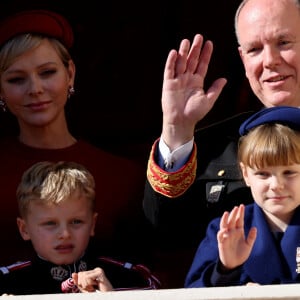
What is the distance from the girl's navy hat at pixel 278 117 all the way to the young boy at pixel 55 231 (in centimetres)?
52

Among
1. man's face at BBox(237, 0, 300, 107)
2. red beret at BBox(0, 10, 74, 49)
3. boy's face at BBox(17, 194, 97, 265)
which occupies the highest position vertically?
red beret at BBox(0, 10, 74, 49)

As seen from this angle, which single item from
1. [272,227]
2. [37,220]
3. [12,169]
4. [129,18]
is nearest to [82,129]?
[129,18]

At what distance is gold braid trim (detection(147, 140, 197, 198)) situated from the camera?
3.80 metres

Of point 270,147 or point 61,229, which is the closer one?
point 270,147

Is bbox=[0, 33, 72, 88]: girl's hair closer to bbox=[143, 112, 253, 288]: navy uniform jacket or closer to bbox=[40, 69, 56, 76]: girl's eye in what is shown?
bbox=[40, 69, 56, 76]: girl's eye

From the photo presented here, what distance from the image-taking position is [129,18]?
4.86 meters

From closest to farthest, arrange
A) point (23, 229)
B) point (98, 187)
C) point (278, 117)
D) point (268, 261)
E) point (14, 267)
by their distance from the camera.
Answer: point (268, 261) < point (278, 117) < point (14, 267) < point (23, 229) < point (98, 187)

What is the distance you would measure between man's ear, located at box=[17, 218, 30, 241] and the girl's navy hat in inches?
27.1

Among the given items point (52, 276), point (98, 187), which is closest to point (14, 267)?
point (52, 276)

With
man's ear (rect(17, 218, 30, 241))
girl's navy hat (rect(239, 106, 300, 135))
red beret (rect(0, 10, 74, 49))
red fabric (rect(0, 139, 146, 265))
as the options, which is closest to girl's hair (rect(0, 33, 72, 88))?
red beret (rect(0, 10, 74, 49))

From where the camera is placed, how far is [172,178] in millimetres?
3799

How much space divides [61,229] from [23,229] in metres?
0.15

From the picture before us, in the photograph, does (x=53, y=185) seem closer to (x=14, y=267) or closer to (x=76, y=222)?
(x=76, y=222)

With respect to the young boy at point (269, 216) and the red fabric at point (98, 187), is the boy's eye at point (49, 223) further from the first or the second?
the young boy at point (269, 216)
